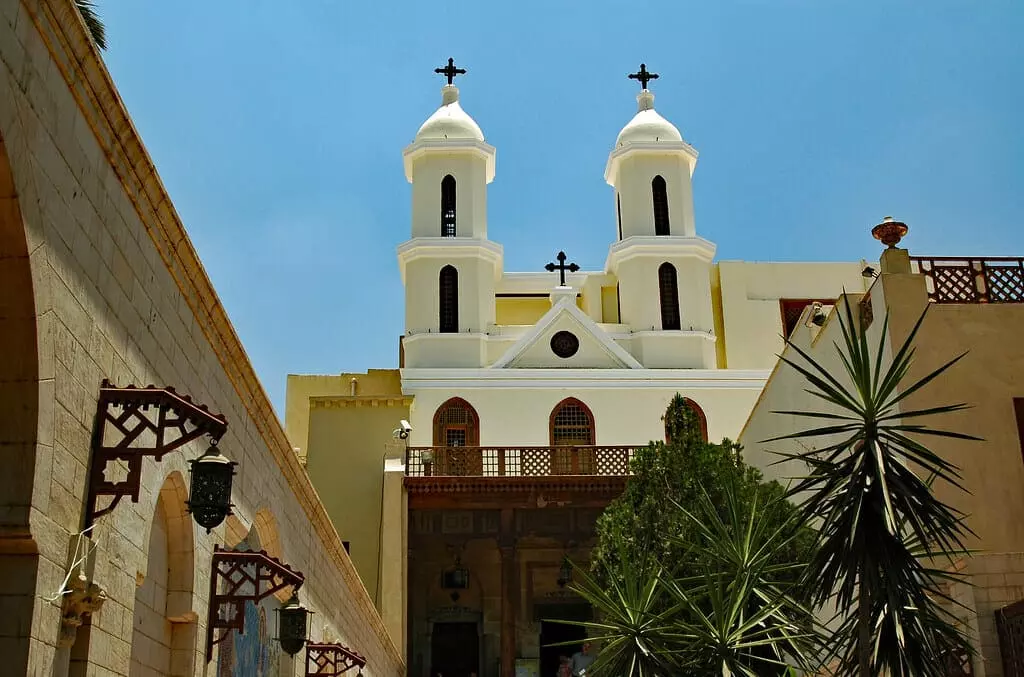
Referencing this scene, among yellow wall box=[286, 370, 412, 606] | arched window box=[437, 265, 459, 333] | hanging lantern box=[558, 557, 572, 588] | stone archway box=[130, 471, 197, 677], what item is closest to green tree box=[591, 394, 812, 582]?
stone archway box=[130, 471, 197, 677]

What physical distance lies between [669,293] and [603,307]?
10.1 ft

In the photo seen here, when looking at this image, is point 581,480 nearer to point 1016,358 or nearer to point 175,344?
point 1016,358

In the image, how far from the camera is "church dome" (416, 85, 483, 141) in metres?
33.9

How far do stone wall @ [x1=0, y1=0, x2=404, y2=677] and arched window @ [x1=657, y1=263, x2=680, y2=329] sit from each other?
81.4ft

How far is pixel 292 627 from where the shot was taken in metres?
10.1

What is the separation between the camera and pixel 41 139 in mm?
5367

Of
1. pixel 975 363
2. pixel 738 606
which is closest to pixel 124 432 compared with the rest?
pixel 738 606

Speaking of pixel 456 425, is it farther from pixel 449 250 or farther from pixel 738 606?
pixel 738 606

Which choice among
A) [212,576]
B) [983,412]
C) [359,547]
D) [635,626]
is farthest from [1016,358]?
[359,547]

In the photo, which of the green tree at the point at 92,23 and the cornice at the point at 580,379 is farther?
the cornice at the point at 580,379

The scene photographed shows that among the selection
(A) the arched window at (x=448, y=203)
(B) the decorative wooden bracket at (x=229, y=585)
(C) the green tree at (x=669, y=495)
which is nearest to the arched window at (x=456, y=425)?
(A) the arched window at (x=448, y=203)

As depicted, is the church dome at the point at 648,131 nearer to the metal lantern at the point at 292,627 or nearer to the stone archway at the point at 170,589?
the metal lantern at the point at 292,627

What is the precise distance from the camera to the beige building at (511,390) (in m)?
25.5

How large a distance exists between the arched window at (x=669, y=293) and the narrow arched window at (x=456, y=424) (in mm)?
6159
